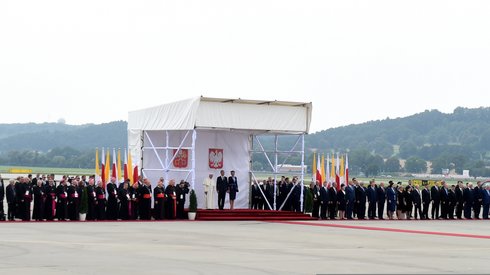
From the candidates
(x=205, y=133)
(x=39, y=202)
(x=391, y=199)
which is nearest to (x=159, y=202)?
(x=205, y=133)

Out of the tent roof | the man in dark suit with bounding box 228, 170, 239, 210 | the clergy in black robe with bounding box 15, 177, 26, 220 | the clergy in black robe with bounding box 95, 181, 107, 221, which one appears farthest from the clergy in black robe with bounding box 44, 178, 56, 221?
the man in dark suit with bounding box 228, 170, 239, 210

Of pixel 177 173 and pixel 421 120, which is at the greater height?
pixel 421 120

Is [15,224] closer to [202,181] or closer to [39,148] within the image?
[202,181]

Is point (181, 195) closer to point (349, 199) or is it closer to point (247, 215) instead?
point (247, 215)

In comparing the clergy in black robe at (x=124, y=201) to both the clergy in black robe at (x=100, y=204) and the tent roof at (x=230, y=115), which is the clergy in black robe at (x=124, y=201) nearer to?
the clergy in black robe at (x=100, y=204)

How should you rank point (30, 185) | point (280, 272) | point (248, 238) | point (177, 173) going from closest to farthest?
point (280, 272) < point (248, 238) < point (30, 185) < point (177, 173)

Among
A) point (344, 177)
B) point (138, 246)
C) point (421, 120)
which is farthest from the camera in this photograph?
point (421, 120)

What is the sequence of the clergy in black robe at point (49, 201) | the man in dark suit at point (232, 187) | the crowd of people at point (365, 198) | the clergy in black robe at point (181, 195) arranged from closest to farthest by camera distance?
the clergy in black robe at point (49, 201)
the clergy in black robe at point (181, 195)
the man in dark suit at point (232, 187)
the crowd of people at point (365, 198)

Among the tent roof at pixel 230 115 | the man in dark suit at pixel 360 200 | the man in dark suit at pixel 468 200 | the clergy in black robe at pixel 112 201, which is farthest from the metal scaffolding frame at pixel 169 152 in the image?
the man in dark suit at pixel 468 200

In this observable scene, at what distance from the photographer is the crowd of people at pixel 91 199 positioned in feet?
88.2

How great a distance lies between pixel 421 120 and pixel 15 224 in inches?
5911

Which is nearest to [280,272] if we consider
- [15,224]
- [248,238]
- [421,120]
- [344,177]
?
[248,238]

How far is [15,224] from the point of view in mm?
24922

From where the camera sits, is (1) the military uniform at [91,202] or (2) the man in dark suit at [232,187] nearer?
(1) the military uniform at [91,202]
